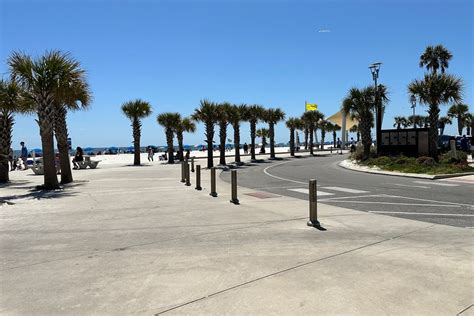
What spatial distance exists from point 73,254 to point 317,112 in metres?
58.6

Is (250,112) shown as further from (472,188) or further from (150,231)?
(150,231)

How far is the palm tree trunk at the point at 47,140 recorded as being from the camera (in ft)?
53.4

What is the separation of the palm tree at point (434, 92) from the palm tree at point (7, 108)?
2189 cm

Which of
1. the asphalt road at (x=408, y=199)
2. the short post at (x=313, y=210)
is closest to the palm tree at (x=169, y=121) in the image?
the asphalt road at (x=408, y=199)

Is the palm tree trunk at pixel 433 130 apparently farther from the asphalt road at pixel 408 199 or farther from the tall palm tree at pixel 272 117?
the tall palm tree at pixel 272 117

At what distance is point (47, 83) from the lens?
52.1ft

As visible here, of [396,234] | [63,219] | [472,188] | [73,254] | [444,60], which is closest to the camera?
[73,254]

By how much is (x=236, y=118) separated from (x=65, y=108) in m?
23.0

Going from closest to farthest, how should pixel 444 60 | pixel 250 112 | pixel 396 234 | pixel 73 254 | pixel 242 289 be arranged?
pixel 242 289 < pixel 73 254 < pixel 396 234 < pixel 250 112 < pixel 444 60

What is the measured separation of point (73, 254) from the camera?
6.43 meters

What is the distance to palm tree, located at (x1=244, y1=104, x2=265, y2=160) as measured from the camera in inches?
1831

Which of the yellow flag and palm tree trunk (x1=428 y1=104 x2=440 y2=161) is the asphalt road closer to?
palm tree trunk (x1=428 y1=104 x2=440 y2=161)

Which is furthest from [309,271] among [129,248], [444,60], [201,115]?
[444,60]

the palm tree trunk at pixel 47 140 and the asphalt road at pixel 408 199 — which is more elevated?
the palm tree trunk at pixel 47 140
